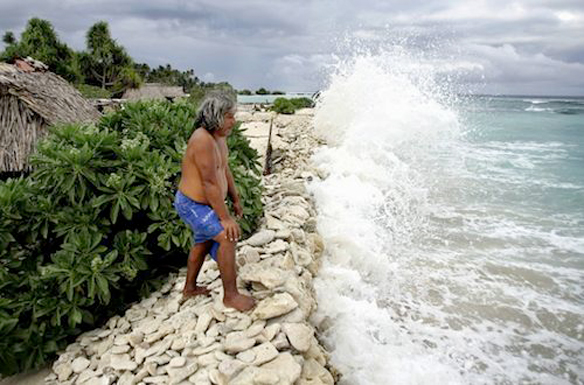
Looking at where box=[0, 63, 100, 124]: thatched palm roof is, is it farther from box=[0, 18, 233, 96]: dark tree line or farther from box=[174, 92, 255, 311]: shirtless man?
box=[0, 18, 233, 96]: dark tree line

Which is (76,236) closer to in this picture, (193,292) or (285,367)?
(193,292)

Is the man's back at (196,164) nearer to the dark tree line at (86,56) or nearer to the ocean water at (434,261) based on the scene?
the ocean water at (434,261)

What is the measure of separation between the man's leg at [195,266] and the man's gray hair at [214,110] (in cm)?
82

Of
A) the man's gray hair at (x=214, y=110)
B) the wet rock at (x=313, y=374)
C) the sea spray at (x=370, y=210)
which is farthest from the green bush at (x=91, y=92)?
the wet rock at (x=313, y=374)

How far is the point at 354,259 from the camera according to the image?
16.0 feet

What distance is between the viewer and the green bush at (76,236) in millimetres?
2879

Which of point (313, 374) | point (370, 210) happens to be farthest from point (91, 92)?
point (313, 374)

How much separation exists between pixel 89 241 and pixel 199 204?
0.96 m

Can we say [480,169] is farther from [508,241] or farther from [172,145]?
[172,145]

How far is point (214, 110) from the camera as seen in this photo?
2.57 metres

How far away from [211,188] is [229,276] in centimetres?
61

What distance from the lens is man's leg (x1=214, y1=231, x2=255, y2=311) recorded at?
263 centimetres

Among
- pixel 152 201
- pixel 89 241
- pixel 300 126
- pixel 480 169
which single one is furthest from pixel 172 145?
pixel 480 169

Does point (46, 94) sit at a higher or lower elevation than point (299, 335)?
higher
